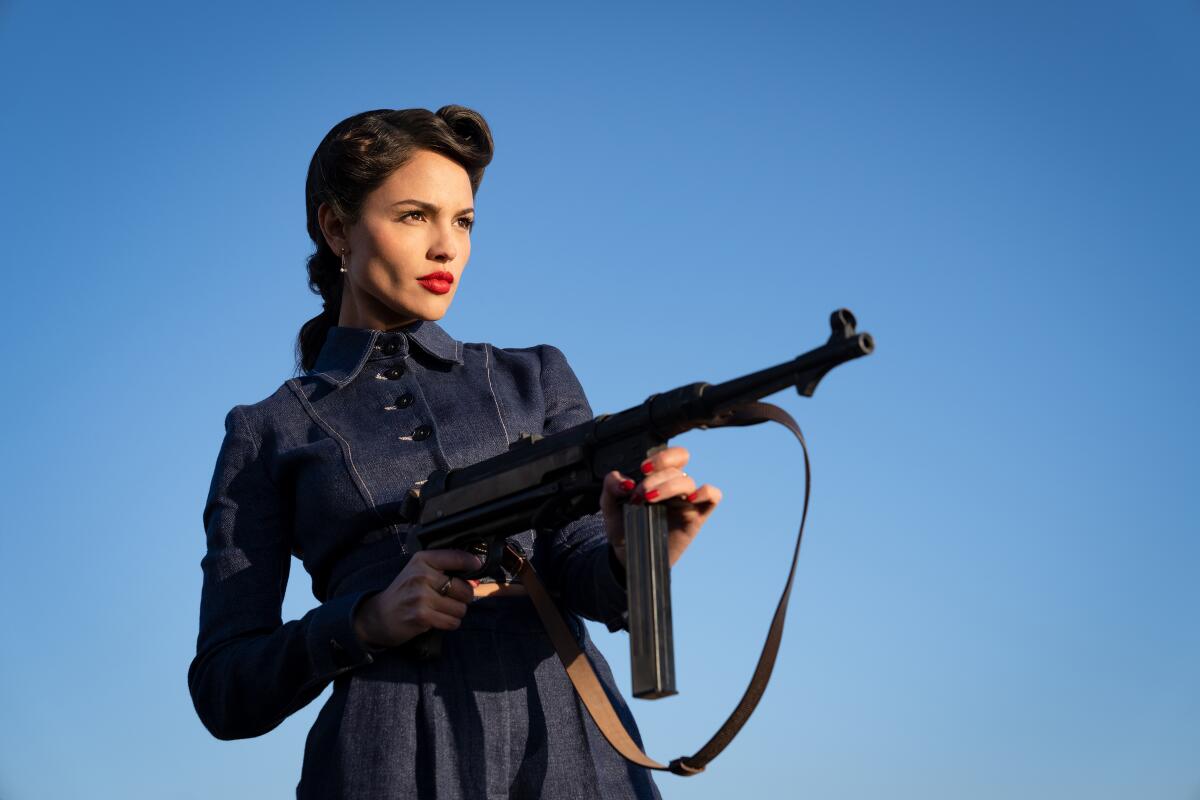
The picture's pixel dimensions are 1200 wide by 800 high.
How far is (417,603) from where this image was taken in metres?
3.82

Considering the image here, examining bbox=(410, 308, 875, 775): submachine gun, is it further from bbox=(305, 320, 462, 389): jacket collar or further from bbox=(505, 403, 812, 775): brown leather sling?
bbox=(305, 320, 462, 389): jacket collar

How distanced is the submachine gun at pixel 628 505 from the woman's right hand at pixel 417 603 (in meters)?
0.09

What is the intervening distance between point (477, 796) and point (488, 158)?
2.35 m

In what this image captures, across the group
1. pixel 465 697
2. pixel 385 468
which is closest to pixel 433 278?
pixel 385 468

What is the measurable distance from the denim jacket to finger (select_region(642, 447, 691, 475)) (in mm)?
430

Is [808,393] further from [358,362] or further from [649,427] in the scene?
[358,362]

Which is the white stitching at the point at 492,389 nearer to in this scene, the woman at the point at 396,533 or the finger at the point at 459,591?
the woman at the point at 396,533

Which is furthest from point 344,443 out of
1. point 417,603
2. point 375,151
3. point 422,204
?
point 375,151

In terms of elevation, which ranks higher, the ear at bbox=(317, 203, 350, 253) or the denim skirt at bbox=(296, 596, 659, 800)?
the ear at bbox=(317, 203, 350, 253)

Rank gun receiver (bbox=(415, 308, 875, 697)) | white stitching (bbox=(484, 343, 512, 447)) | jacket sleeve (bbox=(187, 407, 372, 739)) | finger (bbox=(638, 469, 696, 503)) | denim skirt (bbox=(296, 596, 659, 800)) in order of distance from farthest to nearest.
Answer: white stitching (bbox=(484, 343, 512, 447)), jacket sleeve (bbox=(187, 407, 372, 739)), denim skirt (bbox=(296, 596, 659, 800)), finger (bbox=(638, 469, 696, 503)), gun receiver (bbox=(415, 308, 875, 697))

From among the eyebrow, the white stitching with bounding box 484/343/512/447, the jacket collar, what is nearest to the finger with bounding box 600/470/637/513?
the white stitching with bounding box 484/343/512/447

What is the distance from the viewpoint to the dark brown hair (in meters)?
4.71

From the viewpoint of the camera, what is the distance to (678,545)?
385 cm

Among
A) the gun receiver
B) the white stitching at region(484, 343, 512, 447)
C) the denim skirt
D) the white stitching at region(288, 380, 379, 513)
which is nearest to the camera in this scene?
the gun receiver
